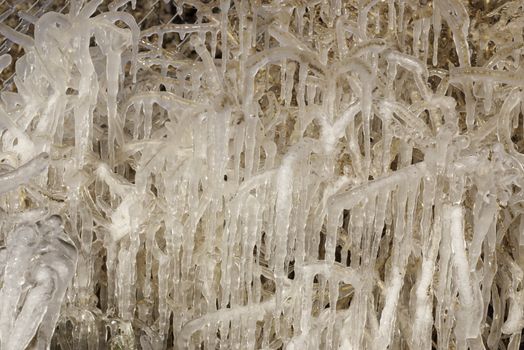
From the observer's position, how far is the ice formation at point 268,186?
232 centimetres

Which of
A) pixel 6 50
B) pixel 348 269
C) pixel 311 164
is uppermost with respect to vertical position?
pixel 6 50

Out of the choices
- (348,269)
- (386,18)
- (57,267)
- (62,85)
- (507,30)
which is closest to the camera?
(57,267)

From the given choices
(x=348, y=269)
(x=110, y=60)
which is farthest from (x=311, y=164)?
(x=110, y=60)

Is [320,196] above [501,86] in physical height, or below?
below

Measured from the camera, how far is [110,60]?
2480 millimetres

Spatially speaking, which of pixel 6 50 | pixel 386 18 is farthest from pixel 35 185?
pixel 386 18

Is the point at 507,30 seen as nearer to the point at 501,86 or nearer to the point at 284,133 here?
the point at 501,86

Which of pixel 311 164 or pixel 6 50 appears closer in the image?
pixel 311 164

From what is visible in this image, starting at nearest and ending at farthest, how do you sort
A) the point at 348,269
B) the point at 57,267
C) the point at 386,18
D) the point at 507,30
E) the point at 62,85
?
the point at 57,267, the point at 348,269, the point at 62,85, the point at 507,30, the point at 386,18

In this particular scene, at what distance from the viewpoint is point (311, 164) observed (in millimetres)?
2516

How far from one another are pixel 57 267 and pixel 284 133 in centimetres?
95

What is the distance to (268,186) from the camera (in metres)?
2.53

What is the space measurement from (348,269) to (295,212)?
23 centimetres

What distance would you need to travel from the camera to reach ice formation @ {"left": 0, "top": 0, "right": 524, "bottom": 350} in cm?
232
